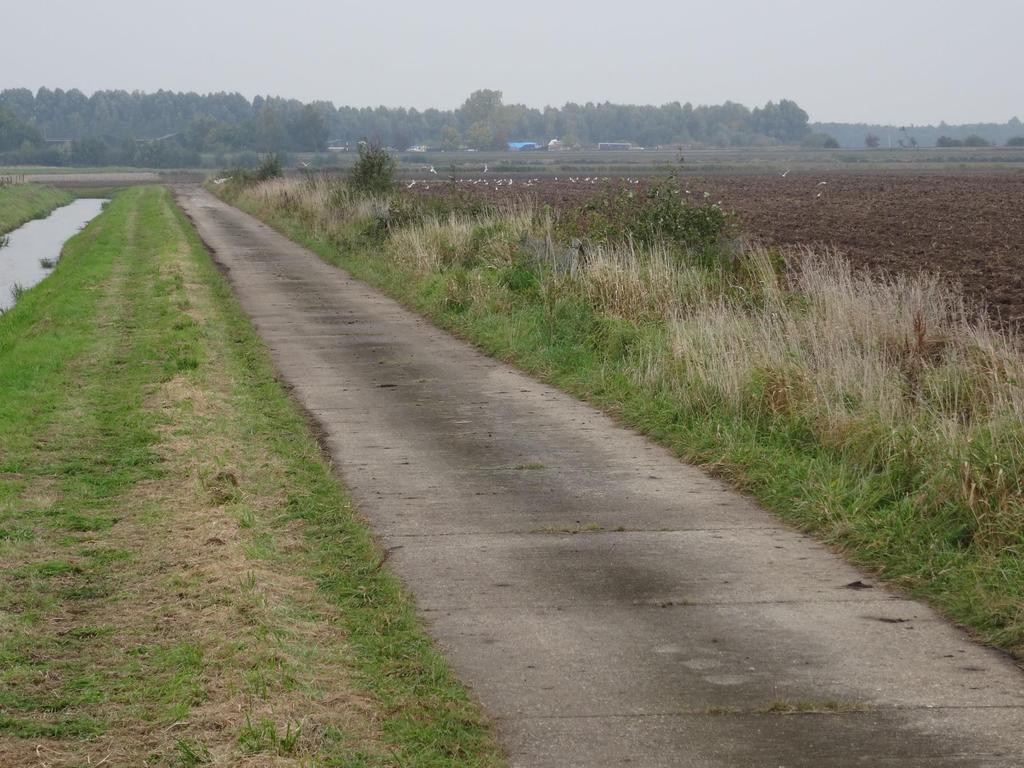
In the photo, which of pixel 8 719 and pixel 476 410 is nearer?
pixel 8 719

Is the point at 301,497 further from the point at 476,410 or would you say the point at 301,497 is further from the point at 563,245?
the point at 563,245

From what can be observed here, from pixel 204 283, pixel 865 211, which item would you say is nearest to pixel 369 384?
pixel 204 283

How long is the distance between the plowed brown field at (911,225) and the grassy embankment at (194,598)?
9500mm

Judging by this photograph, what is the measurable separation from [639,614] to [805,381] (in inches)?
162

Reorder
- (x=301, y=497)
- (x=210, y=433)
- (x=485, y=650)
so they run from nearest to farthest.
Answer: (x=485, y=650)
(x=301, y=497)
(x=210, y=433)

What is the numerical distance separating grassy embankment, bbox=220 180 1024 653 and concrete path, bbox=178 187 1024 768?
337 mm

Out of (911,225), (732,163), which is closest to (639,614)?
(911,225)

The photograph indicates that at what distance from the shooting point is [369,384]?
42.5ft

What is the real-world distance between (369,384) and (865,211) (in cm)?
3170

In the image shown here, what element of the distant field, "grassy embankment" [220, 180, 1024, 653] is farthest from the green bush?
the distant field

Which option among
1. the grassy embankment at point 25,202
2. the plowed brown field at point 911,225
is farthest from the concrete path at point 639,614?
the grassy embankment at point 25,202

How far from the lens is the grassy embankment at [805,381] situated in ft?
23.4

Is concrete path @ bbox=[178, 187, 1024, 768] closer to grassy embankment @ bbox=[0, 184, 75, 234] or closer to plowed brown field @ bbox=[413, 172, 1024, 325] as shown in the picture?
plowed brown field @ bbox=[413, 172, 1024, 325]

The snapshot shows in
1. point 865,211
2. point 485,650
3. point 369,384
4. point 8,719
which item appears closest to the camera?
point 8,719
